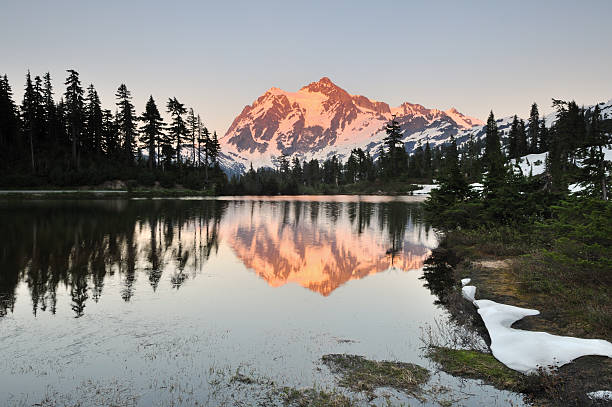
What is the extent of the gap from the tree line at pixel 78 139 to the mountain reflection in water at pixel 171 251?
4226 centimetres

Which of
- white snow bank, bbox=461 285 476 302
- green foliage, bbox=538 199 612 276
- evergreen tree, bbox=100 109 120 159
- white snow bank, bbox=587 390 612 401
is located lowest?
white snow bank, bbox=461 285 476 302

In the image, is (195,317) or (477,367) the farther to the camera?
(195,317)

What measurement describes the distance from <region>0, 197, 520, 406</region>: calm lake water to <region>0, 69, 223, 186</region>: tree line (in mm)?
57182

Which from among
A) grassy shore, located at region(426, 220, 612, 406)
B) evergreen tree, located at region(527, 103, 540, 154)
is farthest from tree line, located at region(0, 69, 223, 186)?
evergreen tree, located at region(527, 103, 540, 154)

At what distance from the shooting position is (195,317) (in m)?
12.3

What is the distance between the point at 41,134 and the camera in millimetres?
88188

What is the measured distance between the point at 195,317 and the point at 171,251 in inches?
478

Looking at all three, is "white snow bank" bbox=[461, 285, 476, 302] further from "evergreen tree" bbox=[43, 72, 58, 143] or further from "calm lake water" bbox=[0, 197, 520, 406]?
"evergreen tree" bbox=[43, 72, 58, 143]

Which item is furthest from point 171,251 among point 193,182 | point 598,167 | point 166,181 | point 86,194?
point 193,182

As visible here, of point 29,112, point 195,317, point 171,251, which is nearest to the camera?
point 195,317

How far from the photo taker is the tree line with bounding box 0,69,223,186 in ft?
250

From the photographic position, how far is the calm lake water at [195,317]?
7.92 metres

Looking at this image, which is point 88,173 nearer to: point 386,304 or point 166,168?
point 166,168

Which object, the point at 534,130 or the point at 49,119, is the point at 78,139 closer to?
the point at 49,119
